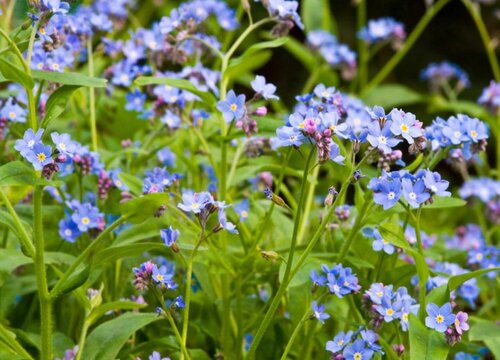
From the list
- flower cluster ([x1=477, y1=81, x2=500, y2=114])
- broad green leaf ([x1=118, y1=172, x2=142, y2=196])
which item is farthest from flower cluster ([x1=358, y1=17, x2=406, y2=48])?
broad green leaf ([x1=118, y1=172, x2=142, y2=196])

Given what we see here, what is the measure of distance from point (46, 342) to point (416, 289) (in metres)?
1.01

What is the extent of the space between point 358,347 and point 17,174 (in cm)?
79

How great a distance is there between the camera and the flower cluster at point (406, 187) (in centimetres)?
172

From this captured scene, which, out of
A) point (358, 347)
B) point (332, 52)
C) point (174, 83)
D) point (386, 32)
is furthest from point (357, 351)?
point (386, 32)

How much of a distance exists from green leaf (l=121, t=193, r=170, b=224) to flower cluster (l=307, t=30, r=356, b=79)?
1780 mm

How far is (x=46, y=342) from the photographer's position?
184 centimetres

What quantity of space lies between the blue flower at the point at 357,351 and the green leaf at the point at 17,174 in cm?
75

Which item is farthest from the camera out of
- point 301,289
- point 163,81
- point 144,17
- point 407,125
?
point 144,17

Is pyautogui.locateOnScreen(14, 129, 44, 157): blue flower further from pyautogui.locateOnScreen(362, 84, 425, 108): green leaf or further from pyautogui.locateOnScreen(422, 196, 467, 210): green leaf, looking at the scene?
pyautogui.locateOnScreen(362, 84, 425, 108): green leaf

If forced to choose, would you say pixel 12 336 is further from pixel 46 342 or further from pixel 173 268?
pixel 173 268

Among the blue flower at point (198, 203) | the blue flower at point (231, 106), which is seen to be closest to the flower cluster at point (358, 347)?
the blue flower at point (198, 203)

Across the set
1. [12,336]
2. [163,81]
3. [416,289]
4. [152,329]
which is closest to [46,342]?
[12,336]

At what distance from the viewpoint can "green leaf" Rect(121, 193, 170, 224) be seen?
5.74ft

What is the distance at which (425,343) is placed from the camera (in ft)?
5.99
